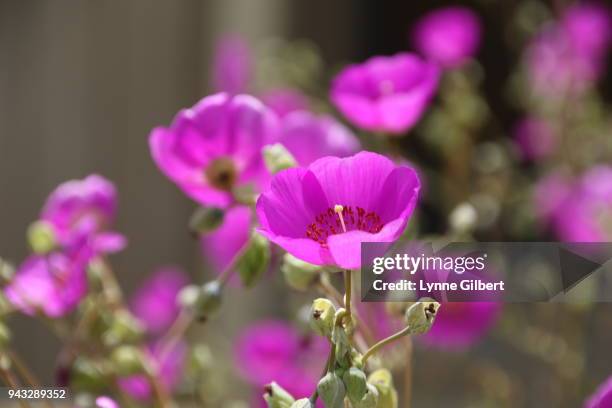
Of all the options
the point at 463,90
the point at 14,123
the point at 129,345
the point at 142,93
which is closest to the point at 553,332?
the point at 463,90

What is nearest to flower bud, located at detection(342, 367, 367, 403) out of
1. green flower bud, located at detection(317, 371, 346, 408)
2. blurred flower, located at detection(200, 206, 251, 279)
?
green flower bud, located at detection(317, 371, 346, 408)

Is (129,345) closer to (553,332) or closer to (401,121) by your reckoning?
(401,121)

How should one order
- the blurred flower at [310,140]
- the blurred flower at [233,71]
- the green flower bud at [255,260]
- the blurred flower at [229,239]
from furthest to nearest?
the blurred flower at [233,71] → the blurred flower at [229,239] → the blurred flower at [310,140] → the green flower bud at [255,260]

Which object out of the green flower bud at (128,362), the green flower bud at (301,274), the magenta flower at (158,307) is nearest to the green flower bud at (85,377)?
the green flower bud at (128,362)

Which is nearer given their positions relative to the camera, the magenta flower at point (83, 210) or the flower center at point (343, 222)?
the flower center at point (343, 222)

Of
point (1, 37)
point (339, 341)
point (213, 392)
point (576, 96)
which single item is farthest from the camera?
point (1, 37)

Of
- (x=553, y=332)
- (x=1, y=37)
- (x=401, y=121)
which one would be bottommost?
(x=553, y=332)

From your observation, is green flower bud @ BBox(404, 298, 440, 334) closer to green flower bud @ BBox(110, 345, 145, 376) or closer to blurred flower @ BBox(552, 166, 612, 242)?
green flower bud @ BBox(110, 345, 145, 376)

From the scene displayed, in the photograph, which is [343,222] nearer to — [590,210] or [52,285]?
[52,285]

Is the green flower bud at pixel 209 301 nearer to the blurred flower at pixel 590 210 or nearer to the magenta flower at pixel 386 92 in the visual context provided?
the magenta flower at pixel 386 92
